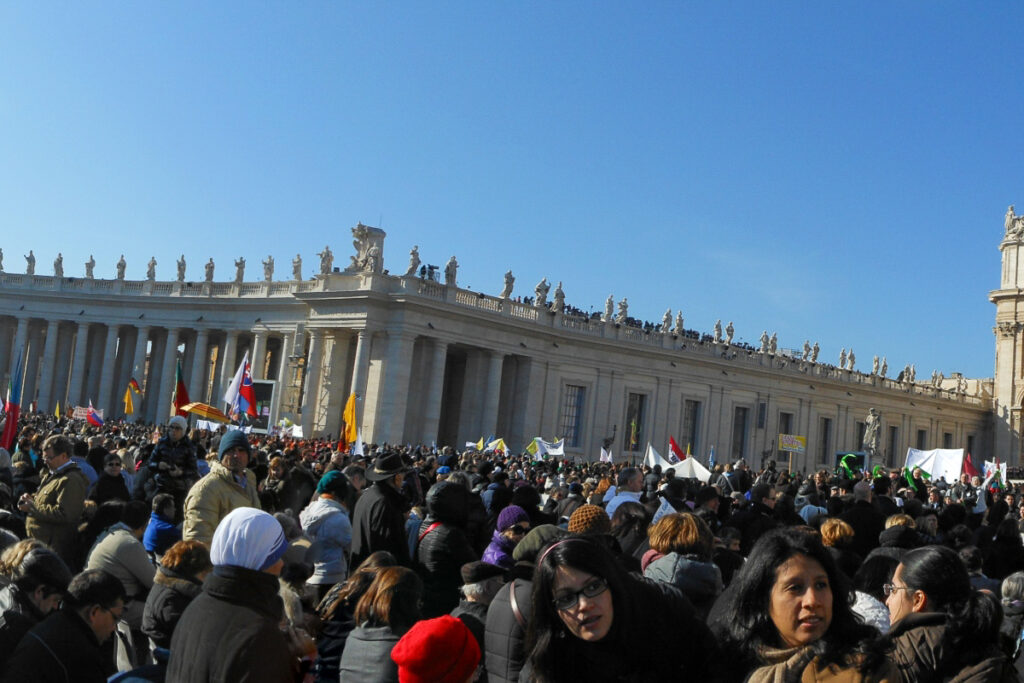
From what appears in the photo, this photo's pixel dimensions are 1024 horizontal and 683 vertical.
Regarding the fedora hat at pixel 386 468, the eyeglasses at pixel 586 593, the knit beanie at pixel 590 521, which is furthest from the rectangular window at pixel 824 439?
the eyeglasses at pixel 586 593

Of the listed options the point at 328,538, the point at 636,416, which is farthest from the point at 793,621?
the point at 636,416

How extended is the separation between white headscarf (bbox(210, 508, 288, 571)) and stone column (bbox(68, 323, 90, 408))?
53504mm

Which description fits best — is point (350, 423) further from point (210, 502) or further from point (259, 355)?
point (259, 355)

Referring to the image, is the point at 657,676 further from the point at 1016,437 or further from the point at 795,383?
the point at 1016,437

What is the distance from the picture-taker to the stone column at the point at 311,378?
136ft

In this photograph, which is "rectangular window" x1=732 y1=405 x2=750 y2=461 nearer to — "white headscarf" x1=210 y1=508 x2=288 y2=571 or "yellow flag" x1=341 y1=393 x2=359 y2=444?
"yellow flag" x1=341 y1=393 x2=359 y2=444

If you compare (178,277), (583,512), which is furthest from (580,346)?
(583,512)

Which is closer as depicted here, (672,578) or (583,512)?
(672,578)

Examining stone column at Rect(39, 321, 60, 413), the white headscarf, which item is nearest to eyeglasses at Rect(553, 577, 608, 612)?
the white headscarf

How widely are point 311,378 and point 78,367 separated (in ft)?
61.9

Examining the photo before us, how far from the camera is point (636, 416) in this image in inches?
1943

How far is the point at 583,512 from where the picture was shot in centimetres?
757

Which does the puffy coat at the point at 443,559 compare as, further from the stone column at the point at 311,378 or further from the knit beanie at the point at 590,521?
the stone column at the point at 311,378

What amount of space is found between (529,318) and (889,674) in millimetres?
41790
